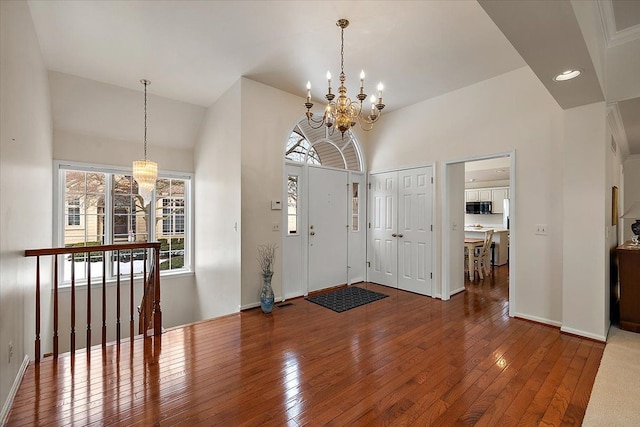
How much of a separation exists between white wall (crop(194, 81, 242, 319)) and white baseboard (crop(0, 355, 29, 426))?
2.01 meters

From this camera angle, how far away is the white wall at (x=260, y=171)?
3.88 meters

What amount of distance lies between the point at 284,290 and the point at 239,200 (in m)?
1.49

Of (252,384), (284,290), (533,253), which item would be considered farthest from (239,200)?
(533,253)

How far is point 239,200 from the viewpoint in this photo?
386cm

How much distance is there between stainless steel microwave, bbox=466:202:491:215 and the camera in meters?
8.45

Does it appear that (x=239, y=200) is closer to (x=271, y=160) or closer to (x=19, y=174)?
(x=271, y=160)

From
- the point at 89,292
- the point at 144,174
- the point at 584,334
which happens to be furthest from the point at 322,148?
the point at 584,334

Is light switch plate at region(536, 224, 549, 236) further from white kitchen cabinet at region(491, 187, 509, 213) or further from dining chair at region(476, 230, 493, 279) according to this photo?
white kitchen cabinet at region(491, 187, 509, 213)

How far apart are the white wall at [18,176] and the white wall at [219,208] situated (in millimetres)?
2012

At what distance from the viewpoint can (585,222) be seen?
299cm

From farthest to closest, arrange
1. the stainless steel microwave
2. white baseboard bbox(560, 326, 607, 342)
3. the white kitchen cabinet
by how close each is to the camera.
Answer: the stainless steel microwave < the white kitchen cabinet < white baseboard bbox(560, 326, 607, 342)

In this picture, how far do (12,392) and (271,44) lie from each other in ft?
11.9

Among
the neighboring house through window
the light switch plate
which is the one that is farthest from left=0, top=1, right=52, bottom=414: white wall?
the light switch plate

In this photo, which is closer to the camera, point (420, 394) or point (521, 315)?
point (420, 394)
